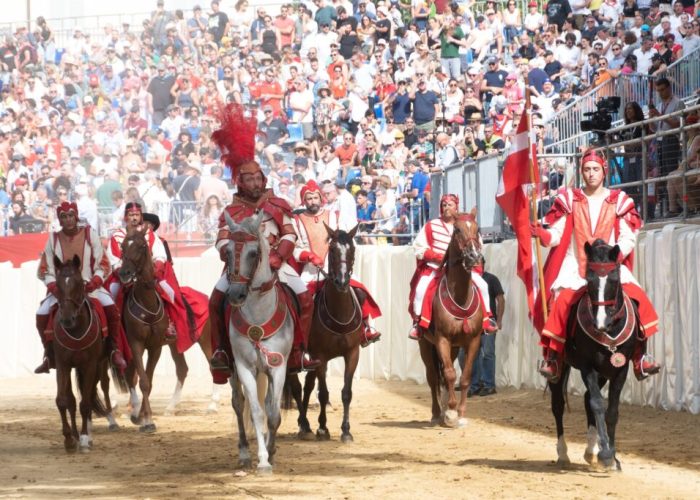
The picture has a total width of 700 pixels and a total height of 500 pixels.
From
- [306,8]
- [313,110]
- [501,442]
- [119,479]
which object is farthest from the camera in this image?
[306,8]

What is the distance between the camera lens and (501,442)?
44.2 feet

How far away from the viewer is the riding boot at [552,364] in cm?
1099

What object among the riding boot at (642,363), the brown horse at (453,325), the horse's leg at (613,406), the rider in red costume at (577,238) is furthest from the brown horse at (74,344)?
the riding boot at (642,363)

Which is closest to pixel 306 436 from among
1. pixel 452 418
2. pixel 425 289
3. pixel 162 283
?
pixel 452 418

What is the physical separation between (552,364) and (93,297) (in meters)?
5.35

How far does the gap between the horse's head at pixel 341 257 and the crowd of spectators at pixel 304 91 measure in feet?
19.3

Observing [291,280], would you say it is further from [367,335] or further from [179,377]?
[179,377]

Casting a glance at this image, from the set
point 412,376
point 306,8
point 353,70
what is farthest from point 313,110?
point 412,376

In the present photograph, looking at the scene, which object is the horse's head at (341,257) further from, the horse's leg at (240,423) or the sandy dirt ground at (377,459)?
the horse's leg at (240,423)

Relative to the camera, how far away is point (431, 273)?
15.8 meters

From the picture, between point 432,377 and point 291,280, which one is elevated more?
point 291,280

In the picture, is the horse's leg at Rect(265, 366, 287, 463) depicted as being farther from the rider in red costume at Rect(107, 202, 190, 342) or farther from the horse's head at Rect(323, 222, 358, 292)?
the rider in red costume at Rect(107, 202, 190, 342)

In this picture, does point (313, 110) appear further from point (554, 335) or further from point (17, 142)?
point (554, 335)

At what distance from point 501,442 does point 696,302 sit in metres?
2.75
